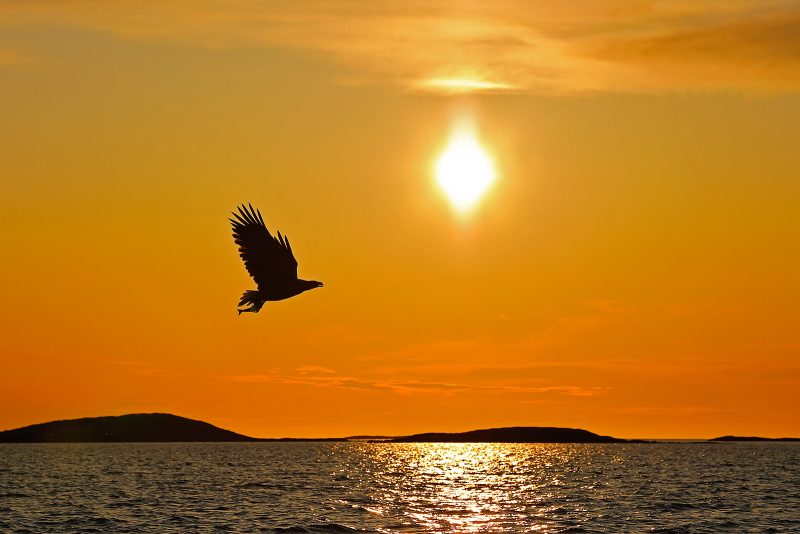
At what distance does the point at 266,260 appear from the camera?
3625 centimetres

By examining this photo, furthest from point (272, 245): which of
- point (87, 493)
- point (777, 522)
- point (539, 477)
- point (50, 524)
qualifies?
point (539, 477)

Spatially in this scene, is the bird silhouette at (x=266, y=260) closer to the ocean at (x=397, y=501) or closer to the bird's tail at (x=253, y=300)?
the bird's tail at (x=253, y=300)

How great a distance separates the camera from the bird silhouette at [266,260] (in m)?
36.0

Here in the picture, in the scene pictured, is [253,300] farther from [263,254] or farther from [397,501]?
[397,501]

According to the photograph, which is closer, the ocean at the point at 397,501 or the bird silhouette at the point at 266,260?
the bird silhouette at the point at 266,260

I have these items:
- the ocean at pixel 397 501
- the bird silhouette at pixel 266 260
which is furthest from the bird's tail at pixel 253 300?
the ocean at pixel 397 501

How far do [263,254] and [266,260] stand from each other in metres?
0.19

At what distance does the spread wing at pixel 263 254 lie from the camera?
36062 mm

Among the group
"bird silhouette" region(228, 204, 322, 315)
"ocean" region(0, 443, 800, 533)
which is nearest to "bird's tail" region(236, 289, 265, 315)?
"bird silhouette" region(228, 204, 322, 315)

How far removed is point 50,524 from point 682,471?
9116 cm

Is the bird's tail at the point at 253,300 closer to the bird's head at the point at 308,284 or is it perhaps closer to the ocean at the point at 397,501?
the bird's head at the point at 308,284

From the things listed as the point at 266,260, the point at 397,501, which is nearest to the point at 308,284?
the point at 266,260

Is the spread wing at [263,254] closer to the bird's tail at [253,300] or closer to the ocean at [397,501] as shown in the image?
the bird's tail at [253,300]

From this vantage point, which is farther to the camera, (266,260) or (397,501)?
(397,501)
